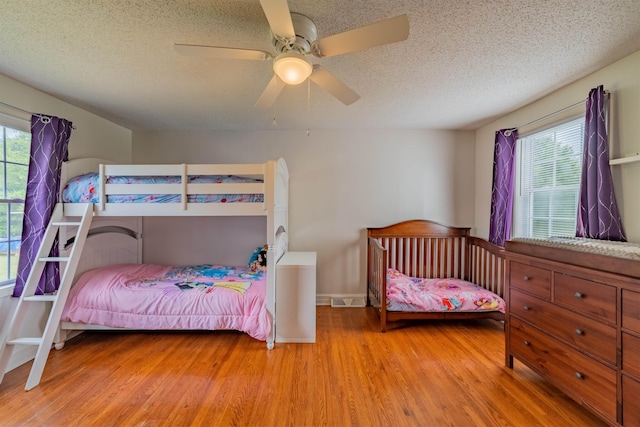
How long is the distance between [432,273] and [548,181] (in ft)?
5.27

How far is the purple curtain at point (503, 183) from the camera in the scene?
2.85 metres

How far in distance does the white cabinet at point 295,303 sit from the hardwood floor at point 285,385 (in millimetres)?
127

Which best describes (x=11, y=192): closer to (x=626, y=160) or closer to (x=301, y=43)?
(x=301, y=43)

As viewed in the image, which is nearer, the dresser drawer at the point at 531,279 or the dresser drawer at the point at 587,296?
the dresser drawer at the point at 587,296

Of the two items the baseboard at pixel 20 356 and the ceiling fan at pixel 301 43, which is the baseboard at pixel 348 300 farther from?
the baseboard at pixel 20 356

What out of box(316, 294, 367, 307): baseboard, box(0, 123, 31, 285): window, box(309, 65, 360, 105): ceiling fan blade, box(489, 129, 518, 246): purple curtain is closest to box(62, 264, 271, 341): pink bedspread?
box(0, 123, 31, 285): window

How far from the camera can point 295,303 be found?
250 cm

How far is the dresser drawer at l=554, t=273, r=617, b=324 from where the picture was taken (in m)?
1.38

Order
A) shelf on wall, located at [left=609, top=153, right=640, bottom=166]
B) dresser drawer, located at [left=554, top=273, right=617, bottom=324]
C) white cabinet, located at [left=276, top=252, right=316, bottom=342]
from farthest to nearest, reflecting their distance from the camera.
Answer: white cabinet, located at [left=276, top=252, right=316, bottom=342], shelf on wall, located at [left=609, top=153, right=640, bottom=166], dresser drawer, located at [left=554, top=273, right=617, bottom=324]

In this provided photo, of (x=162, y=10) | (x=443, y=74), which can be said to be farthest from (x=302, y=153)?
(x=162, y=10)

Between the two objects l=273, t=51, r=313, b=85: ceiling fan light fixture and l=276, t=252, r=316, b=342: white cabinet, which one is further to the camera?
l=276, t=252, r=316, b=342: white cabinet

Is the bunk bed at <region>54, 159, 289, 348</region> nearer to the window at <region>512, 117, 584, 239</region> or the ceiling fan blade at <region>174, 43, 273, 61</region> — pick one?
the ceiling fan blade at <region>174, 43, 273, 61</region>

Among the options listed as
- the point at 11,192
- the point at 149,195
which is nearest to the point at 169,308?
the point at 149,195

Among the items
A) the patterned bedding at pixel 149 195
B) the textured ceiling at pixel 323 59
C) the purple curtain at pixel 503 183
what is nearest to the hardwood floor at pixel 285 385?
the purple curtain at pixel 503 183
